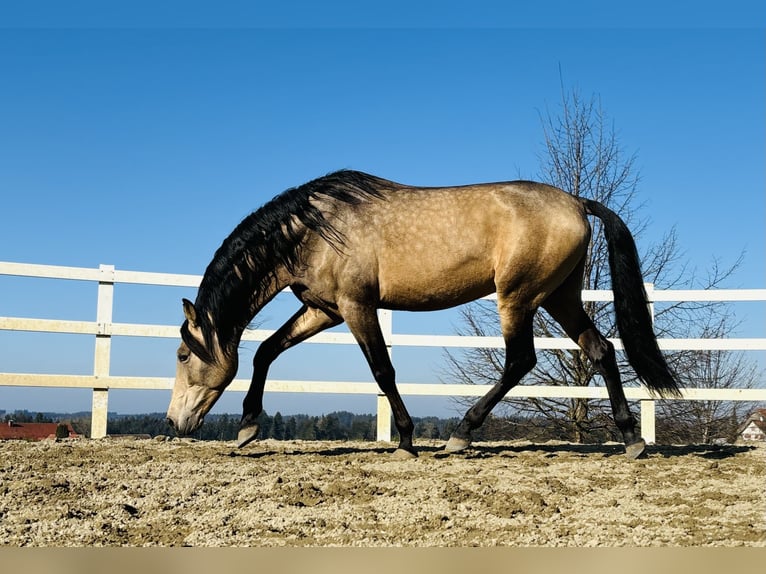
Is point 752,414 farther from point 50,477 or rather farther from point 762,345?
point 50,477

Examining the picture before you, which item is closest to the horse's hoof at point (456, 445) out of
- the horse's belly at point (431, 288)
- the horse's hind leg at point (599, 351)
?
the horse's belly at point (431, 288)

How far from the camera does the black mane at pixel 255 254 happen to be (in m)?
5.32

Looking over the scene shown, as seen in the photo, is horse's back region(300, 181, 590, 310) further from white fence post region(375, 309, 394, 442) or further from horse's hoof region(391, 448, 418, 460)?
white fence post region(375, 309, 394, 442)

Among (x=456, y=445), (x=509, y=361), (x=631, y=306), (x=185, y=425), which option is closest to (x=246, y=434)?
(x=185, y=425)

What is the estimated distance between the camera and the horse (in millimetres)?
5211

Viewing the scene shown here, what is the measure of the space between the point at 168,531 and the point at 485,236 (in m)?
3.16

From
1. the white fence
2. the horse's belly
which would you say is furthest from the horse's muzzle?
the white fence

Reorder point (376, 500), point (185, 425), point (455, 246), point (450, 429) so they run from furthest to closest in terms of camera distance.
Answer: point (450, 429) < point (185, 425) < point (455, 246) < point (376, 500)

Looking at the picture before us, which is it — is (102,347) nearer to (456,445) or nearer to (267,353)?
(267,353)

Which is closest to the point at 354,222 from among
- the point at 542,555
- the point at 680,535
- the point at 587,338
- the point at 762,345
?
the point at 587,338

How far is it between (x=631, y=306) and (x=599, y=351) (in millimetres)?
462

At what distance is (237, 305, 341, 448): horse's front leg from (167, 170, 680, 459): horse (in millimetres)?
Result: 118

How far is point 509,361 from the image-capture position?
17.7ft

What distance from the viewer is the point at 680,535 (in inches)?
113
